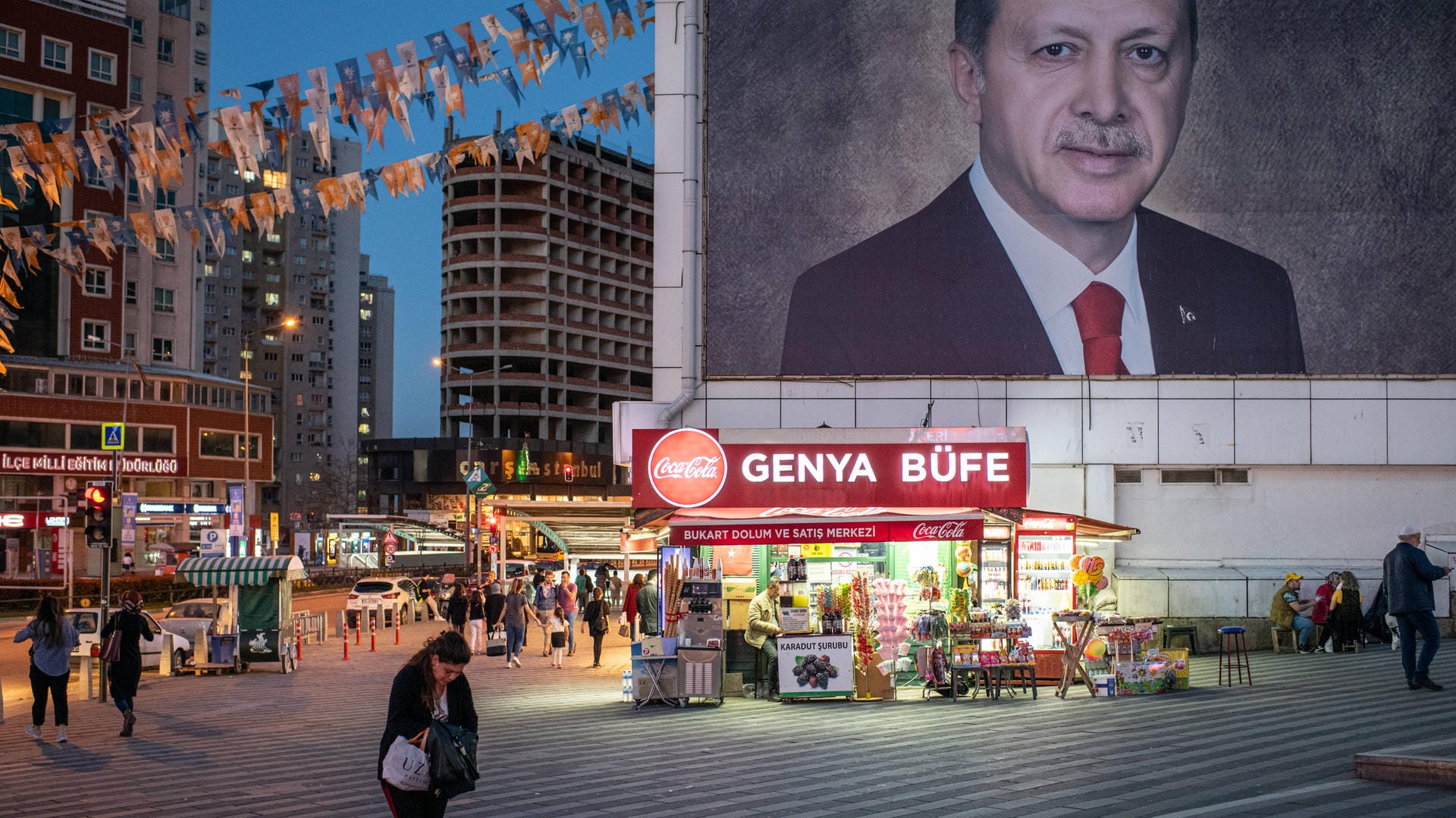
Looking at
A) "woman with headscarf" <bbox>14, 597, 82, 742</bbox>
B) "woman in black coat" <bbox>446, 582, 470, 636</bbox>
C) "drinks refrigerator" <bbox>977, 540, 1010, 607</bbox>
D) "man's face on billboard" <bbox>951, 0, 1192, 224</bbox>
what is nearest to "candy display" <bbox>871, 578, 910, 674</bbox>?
"drinks refrigerator" <bbox>977, 540, 1010, 607</bbox>

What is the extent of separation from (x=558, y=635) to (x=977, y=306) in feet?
32.5

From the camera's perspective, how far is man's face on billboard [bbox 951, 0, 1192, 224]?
26.3 m

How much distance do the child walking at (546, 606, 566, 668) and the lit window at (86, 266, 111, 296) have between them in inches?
2150

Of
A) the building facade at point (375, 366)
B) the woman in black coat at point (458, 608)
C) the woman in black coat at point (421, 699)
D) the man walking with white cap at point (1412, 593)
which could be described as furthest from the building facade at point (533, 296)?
the woman in black coat at point (421, 699)

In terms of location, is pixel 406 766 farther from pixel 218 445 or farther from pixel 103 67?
pixel 103 67

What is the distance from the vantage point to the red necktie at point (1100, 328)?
2606cm

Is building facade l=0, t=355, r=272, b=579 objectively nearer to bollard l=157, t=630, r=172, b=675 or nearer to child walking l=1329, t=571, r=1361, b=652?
bollard l=157, t=630, r=172, b=675

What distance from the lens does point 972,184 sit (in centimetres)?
2647

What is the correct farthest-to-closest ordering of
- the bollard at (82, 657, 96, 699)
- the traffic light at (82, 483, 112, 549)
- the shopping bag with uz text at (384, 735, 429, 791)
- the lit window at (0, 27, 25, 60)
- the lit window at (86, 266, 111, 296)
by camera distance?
the lit window at (86, 266, 111, 296) → the lit window at (0, 27, 25, 60) → the traffic light at (82, 483, 112, 549) → the bollard at (82, 657, 96, 699) → the shopping bag with uz text at (384, 735, 429, 791)

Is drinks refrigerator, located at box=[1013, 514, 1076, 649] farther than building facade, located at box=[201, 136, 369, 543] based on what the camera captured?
No

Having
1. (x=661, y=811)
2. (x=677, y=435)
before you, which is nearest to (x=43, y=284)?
(x=677, y=435)

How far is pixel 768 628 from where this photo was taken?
19.4 metres

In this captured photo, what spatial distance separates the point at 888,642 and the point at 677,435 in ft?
15.5

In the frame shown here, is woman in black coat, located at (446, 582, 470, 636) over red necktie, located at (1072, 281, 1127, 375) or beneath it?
beneath
